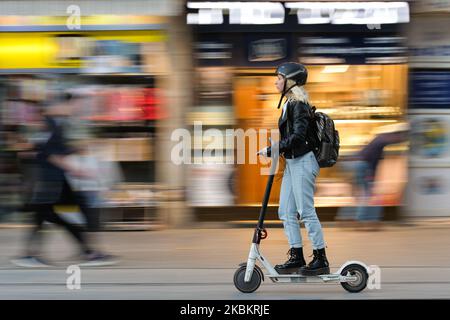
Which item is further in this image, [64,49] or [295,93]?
[64,49]

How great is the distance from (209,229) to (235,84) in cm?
181

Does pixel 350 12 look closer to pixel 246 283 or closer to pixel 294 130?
pixel 294 130

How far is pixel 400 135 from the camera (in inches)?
399

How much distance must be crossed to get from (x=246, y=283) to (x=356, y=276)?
0.86m

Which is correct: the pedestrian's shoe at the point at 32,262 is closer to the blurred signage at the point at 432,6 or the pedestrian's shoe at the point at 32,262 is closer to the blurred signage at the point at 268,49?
the blurred signage at the point at 268,49

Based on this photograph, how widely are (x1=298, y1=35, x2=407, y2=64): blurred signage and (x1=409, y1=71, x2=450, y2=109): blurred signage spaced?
1.68 ft

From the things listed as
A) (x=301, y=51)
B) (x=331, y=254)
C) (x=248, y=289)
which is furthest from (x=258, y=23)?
(x=248, y=289)

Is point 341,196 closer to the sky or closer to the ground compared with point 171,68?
closer to the ground

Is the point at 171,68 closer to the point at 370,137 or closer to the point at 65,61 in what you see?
the point at 65,61

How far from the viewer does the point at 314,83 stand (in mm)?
10406

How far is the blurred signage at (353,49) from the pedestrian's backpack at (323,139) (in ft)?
12.5

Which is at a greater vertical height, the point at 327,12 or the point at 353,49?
the point at 327,12

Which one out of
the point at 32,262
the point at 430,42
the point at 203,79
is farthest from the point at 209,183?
the point at 430,42

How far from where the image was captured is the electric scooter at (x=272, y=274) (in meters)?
6.50
